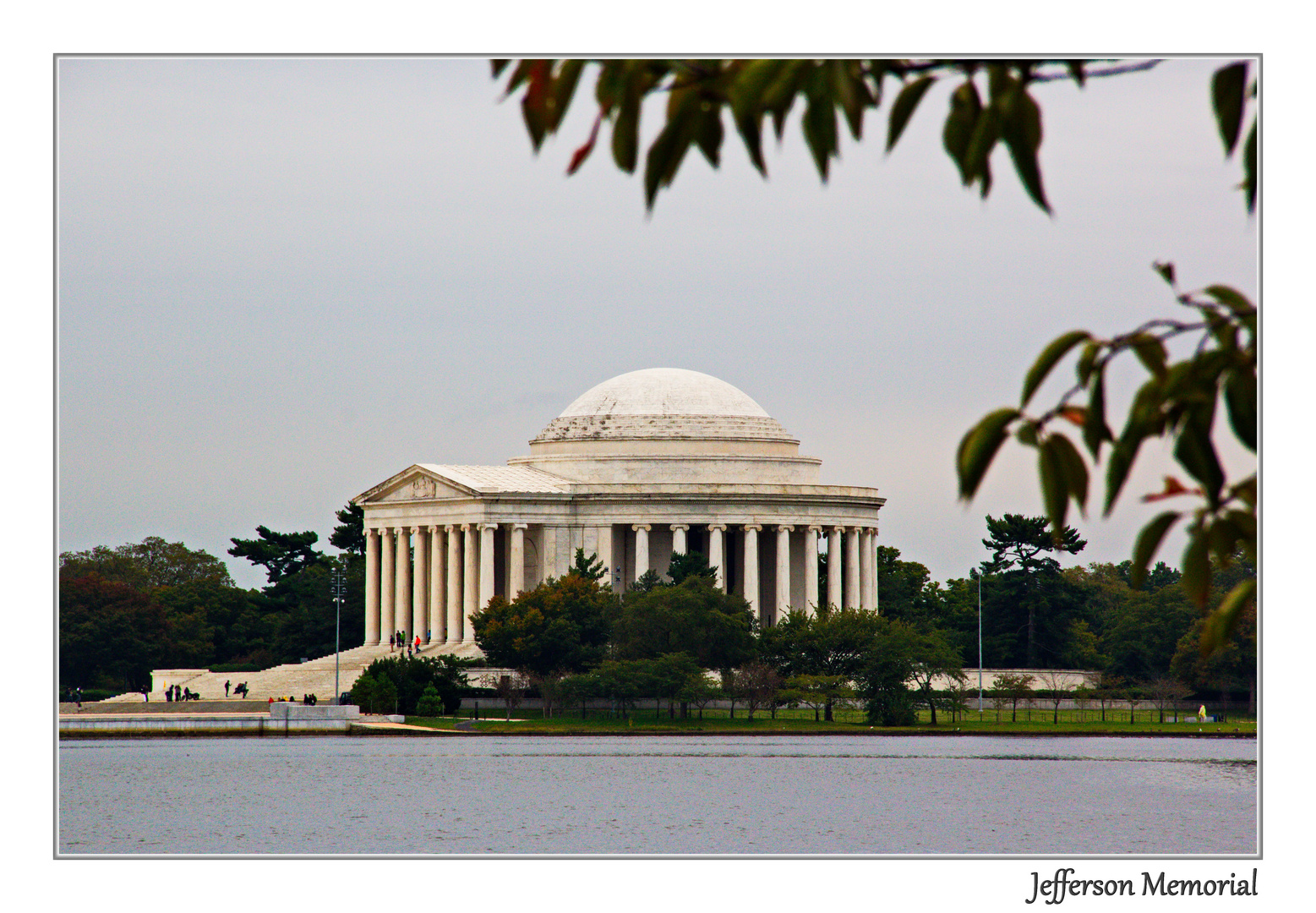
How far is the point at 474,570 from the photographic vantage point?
147500 millimetres

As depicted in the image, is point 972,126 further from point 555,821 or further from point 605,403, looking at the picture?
point 605,403

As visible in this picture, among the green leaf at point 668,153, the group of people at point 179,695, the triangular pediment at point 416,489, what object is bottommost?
the group of people at point 179,695

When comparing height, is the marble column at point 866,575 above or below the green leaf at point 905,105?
below

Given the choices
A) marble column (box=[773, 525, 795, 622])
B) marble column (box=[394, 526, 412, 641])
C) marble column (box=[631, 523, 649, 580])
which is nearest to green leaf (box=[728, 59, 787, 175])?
marble column (box=[631, 523, 649, 580])

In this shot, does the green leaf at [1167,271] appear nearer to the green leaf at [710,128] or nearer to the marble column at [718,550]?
the green leaf at [710,128]

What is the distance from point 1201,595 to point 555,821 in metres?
54.3

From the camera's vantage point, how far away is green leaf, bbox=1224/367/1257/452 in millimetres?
10047

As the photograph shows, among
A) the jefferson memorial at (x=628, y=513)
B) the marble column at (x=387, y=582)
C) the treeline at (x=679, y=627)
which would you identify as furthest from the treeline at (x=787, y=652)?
the marble column at (x=387, y=582)

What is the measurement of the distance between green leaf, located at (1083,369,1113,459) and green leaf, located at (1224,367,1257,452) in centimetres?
58

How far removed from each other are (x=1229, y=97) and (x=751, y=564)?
13773 cm

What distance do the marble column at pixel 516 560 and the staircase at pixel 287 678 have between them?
20.9 ft

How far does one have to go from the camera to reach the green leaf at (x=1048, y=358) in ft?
33.1

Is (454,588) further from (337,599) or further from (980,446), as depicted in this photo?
(980,446)

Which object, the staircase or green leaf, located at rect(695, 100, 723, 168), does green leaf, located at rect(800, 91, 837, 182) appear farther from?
the staircase
